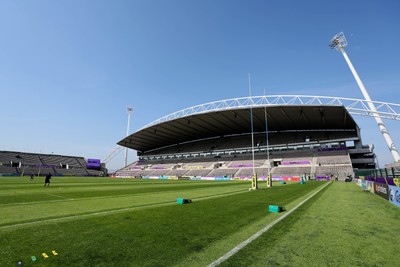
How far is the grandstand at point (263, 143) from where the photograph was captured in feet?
175

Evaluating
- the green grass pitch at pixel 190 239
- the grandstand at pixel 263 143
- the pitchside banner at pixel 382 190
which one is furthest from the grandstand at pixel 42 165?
the pitchside banner at pixel 382 190

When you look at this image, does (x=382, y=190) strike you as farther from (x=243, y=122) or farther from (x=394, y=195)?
(x=243, y=122)

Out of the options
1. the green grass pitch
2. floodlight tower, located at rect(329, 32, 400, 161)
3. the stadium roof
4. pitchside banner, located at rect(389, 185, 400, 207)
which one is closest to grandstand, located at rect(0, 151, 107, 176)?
the stadium roof

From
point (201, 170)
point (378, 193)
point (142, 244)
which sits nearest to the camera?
point (142, 244)

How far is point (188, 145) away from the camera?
301 ft

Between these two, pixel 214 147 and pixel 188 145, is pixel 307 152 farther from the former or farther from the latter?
pixel 188 145

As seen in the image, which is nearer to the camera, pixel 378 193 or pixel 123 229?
pixel 123 229

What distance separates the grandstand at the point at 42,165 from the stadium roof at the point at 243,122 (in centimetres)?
2122

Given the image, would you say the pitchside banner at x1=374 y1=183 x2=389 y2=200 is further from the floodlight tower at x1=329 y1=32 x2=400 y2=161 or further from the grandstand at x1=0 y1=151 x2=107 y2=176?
the grandstand at x1=0 y1=151 x2=107 y2=176

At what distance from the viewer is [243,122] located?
218ft

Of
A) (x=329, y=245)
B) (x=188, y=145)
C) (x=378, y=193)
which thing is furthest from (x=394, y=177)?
(x=188, y=145)

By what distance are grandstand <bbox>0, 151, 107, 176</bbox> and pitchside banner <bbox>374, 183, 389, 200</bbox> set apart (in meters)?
80.7

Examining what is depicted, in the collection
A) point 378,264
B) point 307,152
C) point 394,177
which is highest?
point 307,152

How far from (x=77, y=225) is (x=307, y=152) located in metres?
65.2
